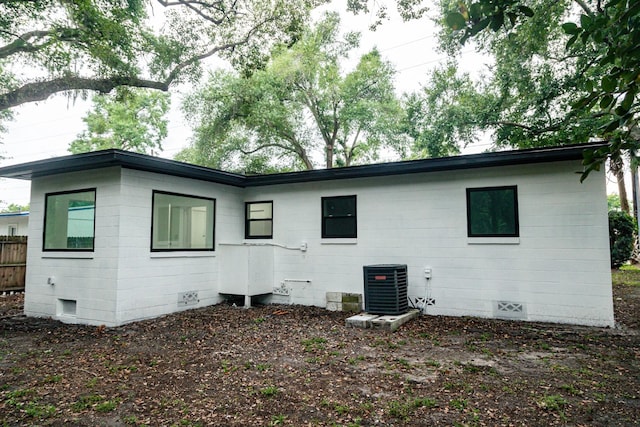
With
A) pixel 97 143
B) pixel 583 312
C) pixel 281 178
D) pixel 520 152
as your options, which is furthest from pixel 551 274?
pixel 97 143

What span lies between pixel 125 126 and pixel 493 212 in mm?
24998

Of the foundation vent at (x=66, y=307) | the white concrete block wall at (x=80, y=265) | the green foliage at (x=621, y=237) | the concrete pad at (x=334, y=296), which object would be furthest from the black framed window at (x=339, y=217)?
the green foliage at (x=621, y=237)

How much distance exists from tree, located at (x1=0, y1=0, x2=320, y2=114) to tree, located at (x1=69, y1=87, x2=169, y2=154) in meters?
15.9

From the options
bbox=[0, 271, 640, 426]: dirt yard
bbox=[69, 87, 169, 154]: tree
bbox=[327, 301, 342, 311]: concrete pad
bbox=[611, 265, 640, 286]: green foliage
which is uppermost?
bbox=[69, 87, 169, 154]: tree

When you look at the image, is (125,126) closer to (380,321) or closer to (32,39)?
(32,39)

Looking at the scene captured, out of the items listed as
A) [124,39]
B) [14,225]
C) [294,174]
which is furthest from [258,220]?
[14,225]

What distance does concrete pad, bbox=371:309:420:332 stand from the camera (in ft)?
19.6

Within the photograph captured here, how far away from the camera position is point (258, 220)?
9055mm

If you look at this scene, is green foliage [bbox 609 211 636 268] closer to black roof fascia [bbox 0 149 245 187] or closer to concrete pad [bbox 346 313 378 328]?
concrete pad [bbox 346 313 378 328]

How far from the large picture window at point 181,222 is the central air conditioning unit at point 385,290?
351 cm

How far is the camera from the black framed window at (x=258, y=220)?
8883 millimetres

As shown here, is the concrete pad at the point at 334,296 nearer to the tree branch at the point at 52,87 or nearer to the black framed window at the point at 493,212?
the black framed window at the point at 493,212

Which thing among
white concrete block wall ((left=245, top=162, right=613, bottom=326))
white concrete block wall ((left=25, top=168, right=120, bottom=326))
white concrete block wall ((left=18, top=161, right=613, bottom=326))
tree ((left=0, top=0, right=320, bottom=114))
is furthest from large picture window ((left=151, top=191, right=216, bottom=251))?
tree ((left=0, top=0, right=320, bottom=114))

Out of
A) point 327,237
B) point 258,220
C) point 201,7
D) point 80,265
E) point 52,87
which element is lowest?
point 80,265
